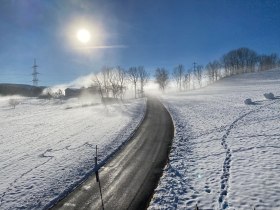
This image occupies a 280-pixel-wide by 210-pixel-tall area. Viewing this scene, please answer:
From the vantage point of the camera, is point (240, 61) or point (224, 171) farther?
point (240, 61)

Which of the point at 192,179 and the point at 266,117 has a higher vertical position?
the point at 266,117

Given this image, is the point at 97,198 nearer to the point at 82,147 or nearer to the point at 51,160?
the point at 51,160

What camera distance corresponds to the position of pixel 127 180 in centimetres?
1352

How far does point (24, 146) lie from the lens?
23438 millimetres

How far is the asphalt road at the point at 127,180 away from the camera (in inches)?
439

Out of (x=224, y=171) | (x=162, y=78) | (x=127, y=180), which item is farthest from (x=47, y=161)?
(x=162, y=78)

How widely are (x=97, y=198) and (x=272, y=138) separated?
519 inches

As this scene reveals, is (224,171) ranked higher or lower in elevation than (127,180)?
higher

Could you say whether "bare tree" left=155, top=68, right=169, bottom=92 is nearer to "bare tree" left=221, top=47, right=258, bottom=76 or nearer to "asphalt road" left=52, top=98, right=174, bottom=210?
"bare tree" left=221, top=47, right=258, bottom=76

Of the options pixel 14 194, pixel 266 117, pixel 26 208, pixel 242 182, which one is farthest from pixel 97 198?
pixel 266 117

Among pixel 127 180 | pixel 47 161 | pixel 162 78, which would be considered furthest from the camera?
pixel 162 78

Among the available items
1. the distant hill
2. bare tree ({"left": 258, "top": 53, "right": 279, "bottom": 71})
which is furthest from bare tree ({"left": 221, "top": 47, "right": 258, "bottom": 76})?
the distant hill

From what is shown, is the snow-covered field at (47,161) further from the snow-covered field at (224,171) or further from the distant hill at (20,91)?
the distant hill at (20,91)

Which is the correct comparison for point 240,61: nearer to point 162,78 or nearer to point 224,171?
point 162,78
